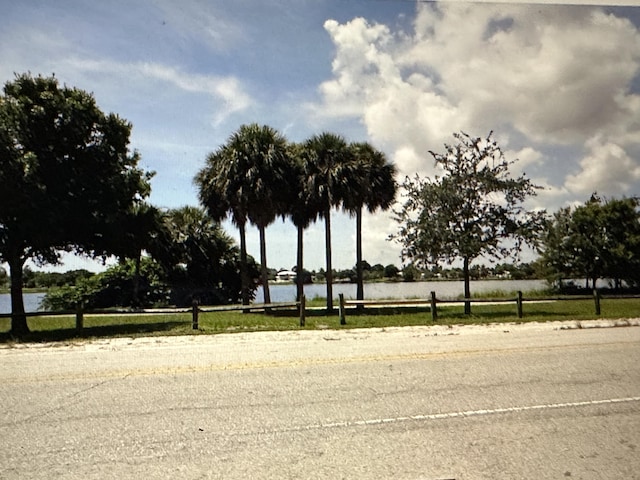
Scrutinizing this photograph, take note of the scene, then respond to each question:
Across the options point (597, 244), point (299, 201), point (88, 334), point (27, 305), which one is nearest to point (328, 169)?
point (299, 201)

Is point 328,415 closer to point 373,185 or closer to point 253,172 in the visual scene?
point 253,172

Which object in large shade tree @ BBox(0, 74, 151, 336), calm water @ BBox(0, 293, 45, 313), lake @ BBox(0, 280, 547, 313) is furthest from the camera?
lake @ BBox(0, 280, 547, 313)

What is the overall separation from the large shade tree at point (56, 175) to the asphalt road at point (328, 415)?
8917 millimetres

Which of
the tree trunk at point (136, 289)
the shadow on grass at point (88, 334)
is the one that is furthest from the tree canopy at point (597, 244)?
the shadow on grass at point (88, 334)

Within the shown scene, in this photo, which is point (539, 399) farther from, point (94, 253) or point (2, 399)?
point (94, 253)

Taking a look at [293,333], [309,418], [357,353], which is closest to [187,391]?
[309,418]

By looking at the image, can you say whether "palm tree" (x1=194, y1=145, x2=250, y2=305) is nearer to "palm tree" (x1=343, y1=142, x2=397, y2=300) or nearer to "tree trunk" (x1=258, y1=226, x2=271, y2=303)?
"tree trunk" (x1=258, y1=226, x2=271, y2=303)

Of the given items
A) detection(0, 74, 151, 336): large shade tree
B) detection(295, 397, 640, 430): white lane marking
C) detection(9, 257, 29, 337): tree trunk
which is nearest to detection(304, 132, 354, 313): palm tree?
detection(0, 74, 151, 336): large shade tree

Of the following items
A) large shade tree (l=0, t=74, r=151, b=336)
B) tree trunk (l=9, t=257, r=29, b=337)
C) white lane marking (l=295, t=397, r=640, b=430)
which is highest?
large shade tree (l=0, t=74, r=151, b=336)

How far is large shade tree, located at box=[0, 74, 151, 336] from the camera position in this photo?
16.8m

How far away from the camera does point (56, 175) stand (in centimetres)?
1773

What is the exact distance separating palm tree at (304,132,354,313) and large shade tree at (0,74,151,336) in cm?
1060

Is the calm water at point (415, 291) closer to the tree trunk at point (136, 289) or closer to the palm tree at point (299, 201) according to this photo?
the palm tree at point (299, 201)

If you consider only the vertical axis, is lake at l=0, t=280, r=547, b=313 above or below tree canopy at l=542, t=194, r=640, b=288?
below
